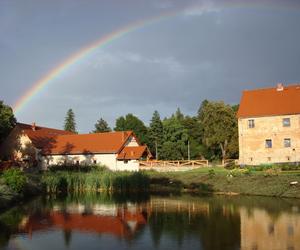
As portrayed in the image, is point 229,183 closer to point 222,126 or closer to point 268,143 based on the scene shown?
point 268,143

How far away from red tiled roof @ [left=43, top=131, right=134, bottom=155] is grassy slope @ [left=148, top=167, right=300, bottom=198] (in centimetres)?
1203

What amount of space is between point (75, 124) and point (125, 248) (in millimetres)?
94670

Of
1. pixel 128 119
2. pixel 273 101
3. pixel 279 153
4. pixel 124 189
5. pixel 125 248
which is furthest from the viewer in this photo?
pixel 128 119

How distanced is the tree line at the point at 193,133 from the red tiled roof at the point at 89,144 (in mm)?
15487

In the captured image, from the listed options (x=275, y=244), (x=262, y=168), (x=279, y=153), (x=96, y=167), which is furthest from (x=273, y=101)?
(x=275, y=244)

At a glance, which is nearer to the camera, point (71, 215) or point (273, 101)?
point (71, 215)

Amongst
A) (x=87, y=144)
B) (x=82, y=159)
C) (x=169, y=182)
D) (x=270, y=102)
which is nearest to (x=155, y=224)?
(x=169, y=182)

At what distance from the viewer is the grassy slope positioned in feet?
104

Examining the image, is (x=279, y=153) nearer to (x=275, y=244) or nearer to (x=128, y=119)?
(x=275, y=244)

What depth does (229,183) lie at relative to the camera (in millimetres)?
35000

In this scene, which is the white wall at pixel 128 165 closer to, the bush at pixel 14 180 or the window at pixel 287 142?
the window at pixel 287 142

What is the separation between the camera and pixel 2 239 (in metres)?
17.7

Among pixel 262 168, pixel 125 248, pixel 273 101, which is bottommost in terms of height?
pixel 125 248

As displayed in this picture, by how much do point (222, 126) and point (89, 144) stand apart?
21314mm
